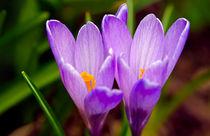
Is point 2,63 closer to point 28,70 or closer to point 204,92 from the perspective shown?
point 28,70

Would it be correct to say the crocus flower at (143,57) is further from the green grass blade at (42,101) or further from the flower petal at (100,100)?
the green grass blade at (42,101)

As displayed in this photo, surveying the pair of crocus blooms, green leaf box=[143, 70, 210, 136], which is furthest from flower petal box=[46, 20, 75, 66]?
green leaf box=[143, 70, 210, 136]

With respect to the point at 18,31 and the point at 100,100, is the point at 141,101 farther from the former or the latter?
the point at 18,31

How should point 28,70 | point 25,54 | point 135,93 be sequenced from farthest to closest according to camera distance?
point 25,54 < point 28,70 < point 135,93

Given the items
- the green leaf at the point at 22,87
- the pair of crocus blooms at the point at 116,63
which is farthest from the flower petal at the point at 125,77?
the green leaf at the point at 22,87

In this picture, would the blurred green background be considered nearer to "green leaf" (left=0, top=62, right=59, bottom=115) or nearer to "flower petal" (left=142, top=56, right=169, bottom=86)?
"green leaf" (left=0, top=62, right=59, bottom=115)

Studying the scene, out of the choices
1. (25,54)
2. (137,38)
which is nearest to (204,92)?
(25,54)

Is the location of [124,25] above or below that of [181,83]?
above
